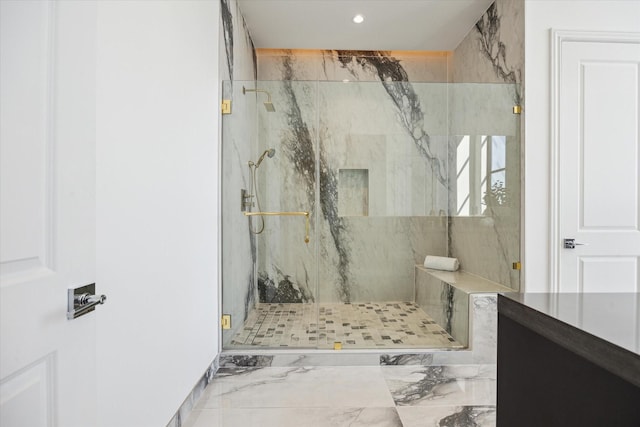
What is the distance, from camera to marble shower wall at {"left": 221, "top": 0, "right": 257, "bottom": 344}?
2.81 meters

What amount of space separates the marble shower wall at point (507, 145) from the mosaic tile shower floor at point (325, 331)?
62 cm

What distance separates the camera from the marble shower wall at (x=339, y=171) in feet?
9.39

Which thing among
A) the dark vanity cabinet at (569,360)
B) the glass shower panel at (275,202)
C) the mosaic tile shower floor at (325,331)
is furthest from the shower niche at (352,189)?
the dark vanity cabinet at (569,360)

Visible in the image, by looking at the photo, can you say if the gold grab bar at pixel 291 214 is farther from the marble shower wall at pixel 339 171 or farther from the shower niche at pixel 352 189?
the shower niche at pixel 352 189

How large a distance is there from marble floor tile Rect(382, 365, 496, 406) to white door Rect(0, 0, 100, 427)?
177cm

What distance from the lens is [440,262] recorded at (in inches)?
129

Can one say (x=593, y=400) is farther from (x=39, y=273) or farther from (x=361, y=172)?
(x=361, y=172)

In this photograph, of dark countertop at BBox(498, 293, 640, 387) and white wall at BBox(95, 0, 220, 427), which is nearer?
dark countertop at BBox(498, 293, 640, 387)

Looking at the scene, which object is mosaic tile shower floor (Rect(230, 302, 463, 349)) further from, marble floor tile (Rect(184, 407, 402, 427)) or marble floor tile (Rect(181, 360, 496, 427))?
marble floor tile (Rect(184, 407, 402, 427))

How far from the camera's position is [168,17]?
1.81m

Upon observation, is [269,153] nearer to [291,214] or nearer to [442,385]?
[291,214]

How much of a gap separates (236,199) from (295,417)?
56.9 inches

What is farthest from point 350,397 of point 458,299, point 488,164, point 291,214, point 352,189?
point 488,164

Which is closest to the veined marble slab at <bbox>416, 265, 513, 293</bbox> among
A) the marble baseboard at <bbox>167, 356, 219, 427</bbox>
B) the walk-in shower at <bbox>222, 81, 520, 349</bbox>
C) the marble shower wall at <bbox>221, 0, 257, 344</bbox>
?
the walk-in shower at <bbox>222, 81, 520, 349</bbox>
